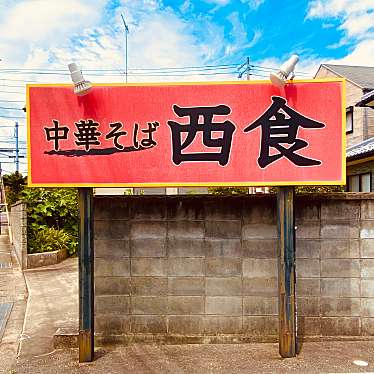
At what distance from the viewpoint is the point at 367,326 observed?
5480mm

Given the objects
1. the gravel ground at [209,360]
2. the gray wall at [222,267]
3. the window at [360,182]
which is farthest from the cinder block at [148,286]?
the window at [360,182]

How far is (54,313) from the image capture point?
688cm

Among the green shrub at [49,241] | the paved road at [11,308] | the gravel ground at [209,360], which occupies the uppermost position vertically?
the green shrub at [49,241]

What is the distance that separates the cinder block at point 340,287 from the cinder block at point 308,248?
419 millimetres

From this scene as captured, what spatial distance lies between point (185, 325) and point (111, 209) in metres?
2.05

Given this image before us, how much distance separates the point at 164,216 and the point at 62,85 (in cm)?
232

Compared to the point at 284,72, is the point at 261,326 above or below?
below

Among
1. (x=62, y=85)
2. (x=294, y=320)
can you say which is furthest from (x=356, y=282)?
(x=62, y=85)

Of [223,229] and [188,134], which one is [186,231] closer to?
[223,229]

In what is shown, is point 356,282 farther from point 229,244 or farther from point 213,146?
point 213,146

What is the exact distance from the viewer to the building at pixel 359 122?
12250 mm

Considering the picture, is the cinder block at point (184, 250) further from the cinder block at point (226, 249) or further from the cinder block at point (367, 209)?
the cinder block at point (367, 209)

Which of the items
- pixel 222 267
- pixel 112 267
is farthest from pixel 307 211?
pixel 112 267

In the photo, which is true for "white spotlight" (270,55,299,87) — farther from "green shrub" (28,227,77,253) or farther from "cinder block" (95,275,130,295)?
"green shrub" (28,227,77,253)
